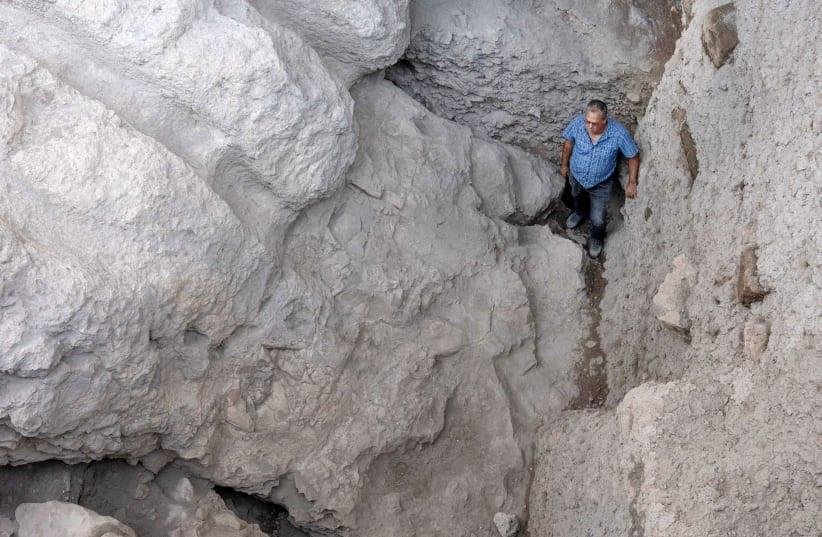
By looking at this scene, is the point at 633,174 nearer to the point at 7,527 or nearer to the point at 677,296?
the point at 677,296

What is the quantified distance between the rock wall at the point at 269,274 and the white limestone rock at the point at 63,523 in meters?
0.20

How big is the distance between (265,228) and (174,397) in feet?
2.32

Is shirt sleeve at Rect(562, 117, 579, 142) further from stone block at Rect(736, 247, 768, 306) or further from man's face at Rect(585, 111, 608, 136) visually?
stone block at Rect(736, 247, 768, 306)

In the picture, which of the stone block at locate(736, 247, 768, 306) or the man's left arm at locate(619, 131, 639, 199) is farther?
the man's left arm at locate(619, 131, 639, 199)

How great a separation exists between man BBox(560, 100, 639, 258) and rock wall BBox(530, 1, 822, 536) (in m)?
0.19

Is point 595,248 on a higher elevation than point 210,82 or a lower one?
lower

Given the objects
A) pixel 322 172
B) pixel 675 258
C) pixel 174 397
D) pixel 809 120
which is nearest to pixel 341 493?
pixel 174 397

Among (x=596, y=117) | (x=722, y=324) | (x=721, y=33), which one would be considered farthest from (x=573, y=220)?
(x=722, y=324)

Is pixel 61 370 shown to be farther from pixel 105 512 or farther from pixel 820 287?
pixel 820 287

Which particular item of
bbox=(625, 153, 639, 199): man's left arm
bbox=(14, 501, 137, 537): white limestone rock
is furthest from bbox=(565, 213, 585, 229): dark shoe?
bbox=(14, 501, 137, 537): white limestone rock

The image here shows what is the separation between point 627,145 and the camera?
383cm

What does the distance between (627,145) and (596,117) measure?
0.22m

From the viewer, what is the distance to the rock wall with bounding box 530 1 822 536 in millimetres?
2410

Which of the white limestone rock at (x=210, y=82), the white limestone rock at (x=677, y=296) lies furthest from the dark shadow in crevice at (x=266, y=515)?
the white limestone rock at (x=677, y=296)
